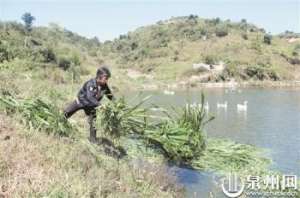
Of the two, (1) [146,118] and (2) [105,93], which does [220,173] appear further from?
(2) [105,93]

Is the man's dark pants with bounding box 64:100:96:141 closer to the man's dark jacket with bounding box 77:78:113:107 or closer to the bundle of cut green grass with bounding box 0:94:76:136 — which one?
the man's dark jacket with bounding box 77:78:113:107

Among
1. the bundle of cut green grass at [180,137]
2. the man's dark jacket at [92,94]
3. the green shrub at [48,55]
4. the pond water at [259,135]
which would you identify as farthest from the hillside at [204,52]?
the man's dark jacket at [92,94]

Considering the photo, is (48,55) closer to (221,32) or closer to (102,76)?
(102,76)

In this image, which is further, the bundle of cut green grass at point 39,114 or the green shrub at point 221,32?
the green shrub at point 221,32

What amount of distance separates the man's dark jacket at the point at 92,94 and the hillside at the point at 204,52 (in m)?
61.9

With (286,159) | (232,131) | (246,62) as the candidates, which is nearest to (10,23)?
(246,62)

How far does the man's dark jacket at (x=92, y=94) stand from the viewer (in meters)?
9.34

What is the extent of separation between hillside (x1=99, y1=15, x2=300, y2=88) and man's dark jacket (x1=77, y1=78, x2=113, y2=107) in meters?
61.9

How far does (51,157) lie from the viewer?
7094mm

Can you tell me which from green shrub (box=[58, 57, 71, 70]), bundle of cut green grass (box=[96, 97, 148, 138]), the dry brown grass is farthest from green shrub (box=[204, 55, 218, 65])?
the dry brown grass

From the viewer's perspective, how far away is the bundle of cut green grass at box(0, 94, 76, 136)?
884cm

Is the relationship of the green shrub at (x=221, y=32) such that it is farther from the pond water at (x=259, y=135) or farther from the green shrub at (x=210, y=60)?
the pond water at (x=259, y=135)

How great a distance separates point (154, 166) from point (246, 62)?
73923mm

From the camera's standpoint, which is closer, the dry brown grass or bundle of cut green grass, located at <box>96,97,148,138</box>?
the dry brown grass
